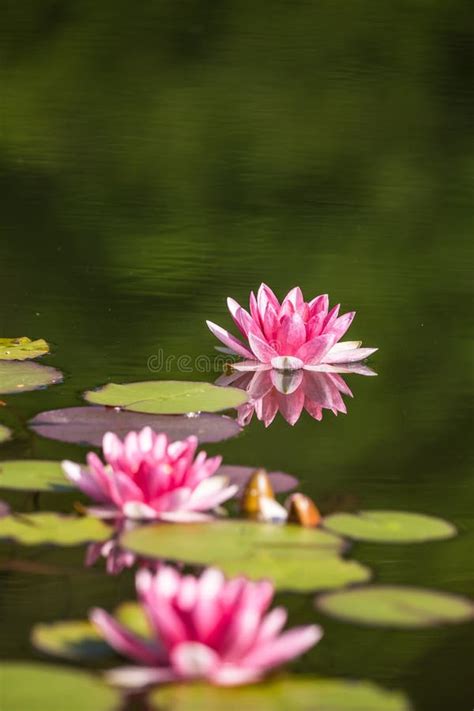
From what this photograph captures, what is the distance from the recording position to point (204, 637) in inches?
40.1

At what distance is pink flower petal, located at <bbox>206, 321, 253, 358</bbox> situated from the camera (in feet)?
6.77

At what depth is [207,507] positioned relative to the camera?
1343 mm

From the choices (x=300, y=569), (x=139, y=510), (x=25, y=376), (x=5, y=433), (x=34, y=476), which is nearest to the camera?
(x=300, y=569)

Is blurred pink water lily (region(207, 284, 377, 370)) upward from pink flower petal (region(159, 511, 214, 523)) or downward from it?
upward

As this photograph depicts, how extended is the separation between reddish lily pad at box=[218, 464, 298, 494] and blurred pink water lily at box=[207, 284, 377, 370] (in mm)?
515

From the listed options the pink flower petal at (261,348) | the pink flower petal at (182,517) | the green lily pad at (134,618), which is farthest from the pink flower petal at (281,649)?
the pink flower petal at (261,348)

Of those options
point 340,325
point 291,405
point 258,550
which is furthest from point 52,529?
point 340,325

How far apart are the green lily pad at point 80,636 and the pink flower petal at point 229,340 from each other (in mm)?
951

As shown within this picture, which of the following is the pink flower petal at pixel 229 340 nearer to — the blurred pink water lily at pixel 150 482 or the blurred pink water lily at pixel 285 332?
the blurred pink water lily at pixel 285 332

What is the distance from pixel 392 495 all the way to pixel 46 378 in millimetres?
621

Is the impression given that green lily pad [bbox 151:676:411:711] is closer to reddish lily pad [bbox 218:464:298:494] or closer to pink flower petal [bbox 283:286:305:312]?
reddish lily pad [bbox 218:464:298:494]

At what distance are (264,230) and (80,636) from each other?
6.80 ft

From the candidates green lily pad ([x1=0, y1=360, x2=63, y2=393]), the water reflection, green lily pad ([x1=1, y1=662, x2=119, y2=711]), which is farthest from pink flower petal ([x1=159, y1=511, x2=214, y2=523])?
green lily pad ([x1=0, y1=360, x2=63, y2=393])

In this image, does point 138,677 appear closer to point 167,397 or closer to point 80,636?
point 80,636
